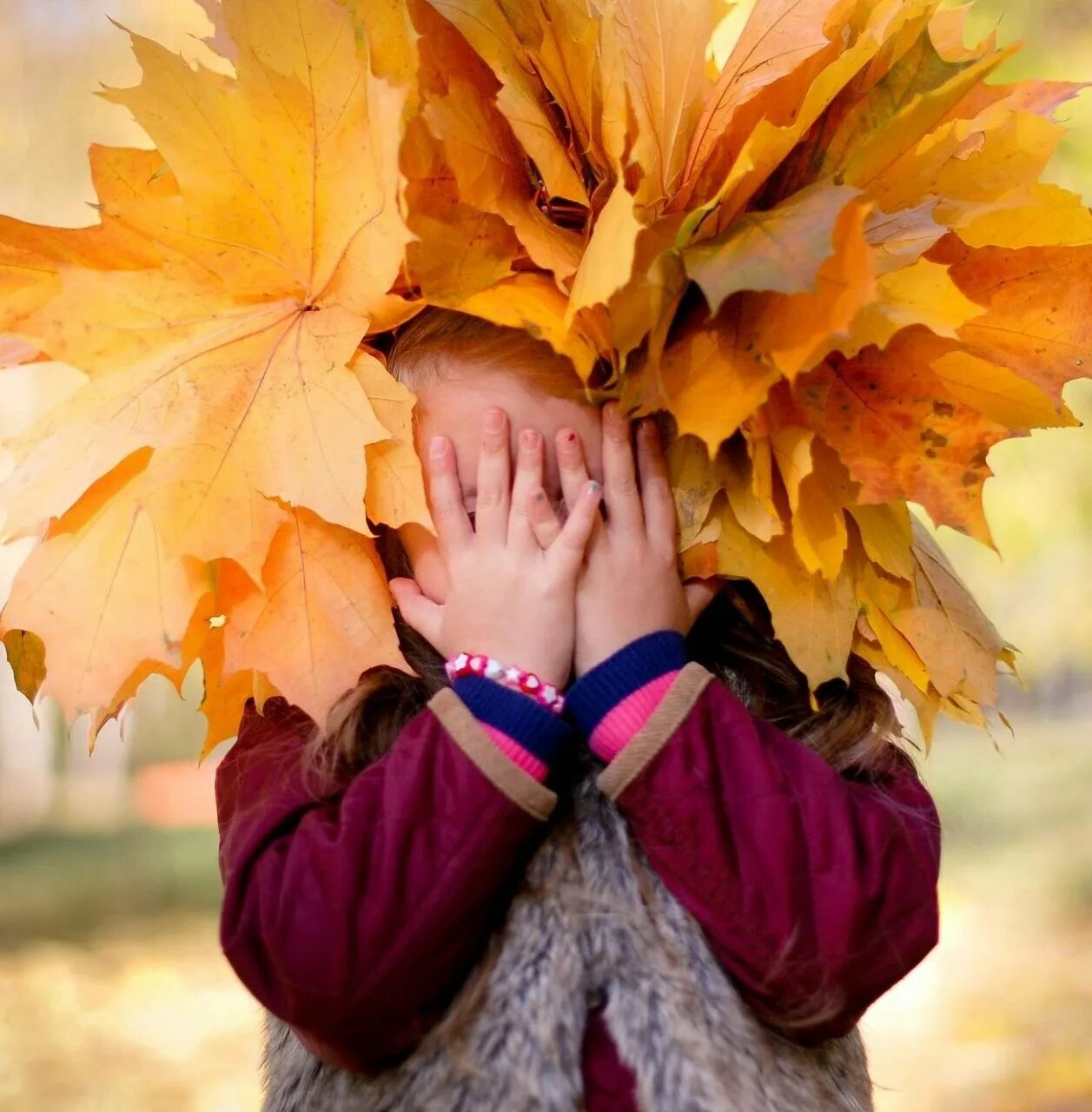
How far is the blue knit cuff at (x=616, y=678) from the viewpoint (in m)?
0.86

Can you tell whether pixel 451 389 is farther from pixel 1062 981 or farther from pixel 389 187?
pixel 1062 981

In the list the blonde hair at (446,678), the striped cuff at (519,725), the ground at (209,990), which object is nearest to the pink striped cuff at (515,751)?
the striped cuff at (519,725)

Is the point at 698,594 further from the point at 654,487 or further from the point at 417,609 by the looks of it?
the point at 417,609

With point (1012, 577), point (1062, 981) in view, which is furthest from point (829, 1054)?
point (1012, 577)

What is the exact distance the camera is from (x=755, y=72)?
32.4 inches

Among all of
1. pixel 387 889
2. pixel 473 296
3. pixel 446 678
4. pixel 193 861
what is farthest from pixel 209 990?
pixel 473 296

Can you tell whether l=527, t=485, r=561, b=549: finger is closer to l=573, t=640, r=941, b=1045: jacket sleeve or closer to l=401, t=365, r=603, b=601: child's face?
l=401, t=365, r=603, b=601: child's face

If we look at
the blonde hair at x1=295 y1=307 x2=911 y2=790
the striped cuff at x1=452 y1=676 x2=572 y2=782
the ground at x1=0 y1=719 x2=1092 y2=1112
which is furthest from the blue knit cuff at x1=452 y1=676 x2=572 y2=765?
the ground at x1=0 y1=719 x2=1092 y2=1112

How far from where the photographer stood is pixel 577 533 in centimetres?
89

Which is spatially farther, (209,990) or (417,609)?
(209,990)

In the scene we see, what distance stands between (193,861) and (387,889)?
3324 mm

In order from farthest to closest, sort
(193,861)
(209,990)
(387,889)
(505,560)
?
1. (193,861)
2. (209,990)
3. (505,560)
4. (387,889)

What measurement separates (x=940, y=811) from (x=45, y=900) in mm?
3167

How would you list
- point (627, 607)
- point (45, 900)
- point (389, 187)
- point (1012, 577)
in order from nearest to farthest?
point (389, 187)
point (627, 607)
point (45, 900)
point (1012, 577)
